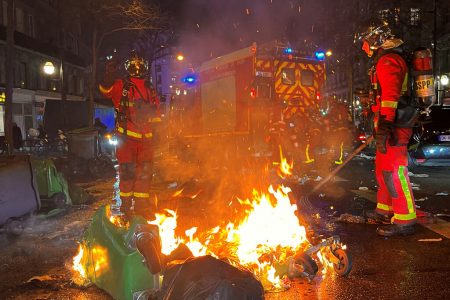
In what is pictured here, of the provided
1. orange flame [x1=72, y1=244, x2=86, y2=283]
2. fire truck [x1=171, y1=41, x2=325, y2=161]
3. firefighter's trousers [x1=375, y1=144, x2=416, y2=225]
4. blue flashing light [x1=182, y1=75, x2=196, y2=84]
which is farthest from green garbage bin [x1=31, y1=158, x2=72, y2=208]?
blue flashing light [x1=182, y1=75, x2=196, y2=84]

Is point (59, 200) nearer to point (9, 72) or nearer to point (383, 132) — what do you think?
point (383, 132)

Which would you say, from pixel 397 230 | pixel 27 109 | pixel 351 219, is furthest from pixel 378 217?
pixel 27 109

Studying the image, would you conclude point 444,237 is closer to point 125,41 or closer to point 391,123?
point 391,123

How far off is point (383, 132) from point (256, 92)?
5.89m

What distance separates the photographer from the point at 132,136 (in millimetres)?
5598

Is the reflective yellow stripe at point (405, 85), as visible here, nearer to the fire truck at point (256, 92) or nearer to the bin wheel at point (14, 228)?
the bin wheel at point (14, 228)

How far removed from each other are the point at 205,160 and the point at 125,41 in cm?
2157

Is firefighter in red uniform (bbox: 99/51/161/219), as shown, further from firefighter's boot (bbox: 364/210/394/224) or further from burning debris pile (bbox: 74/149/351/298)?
firefighter's boot (bbox: 364/210/394/224)

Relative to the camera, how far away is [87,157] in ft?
41.9

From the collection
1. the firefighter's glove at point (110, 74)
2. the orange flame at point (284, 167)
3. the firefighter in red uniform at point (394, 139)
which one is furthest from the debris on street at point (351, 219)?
the orange flame at point (284, 167)

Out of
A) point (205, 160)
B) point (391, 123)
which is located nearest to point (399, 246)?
point (391, 123)

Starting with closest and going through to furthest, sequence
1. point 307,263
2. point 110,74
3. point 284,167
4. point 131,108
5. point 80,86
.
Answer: point 307,263, point 110,74, point 131,108, point 284,167, point 80,86

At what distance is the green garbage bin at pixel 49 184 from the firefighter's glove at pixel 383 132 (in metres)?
4.50

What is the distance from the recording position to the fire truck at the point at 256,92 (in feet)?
33.8
